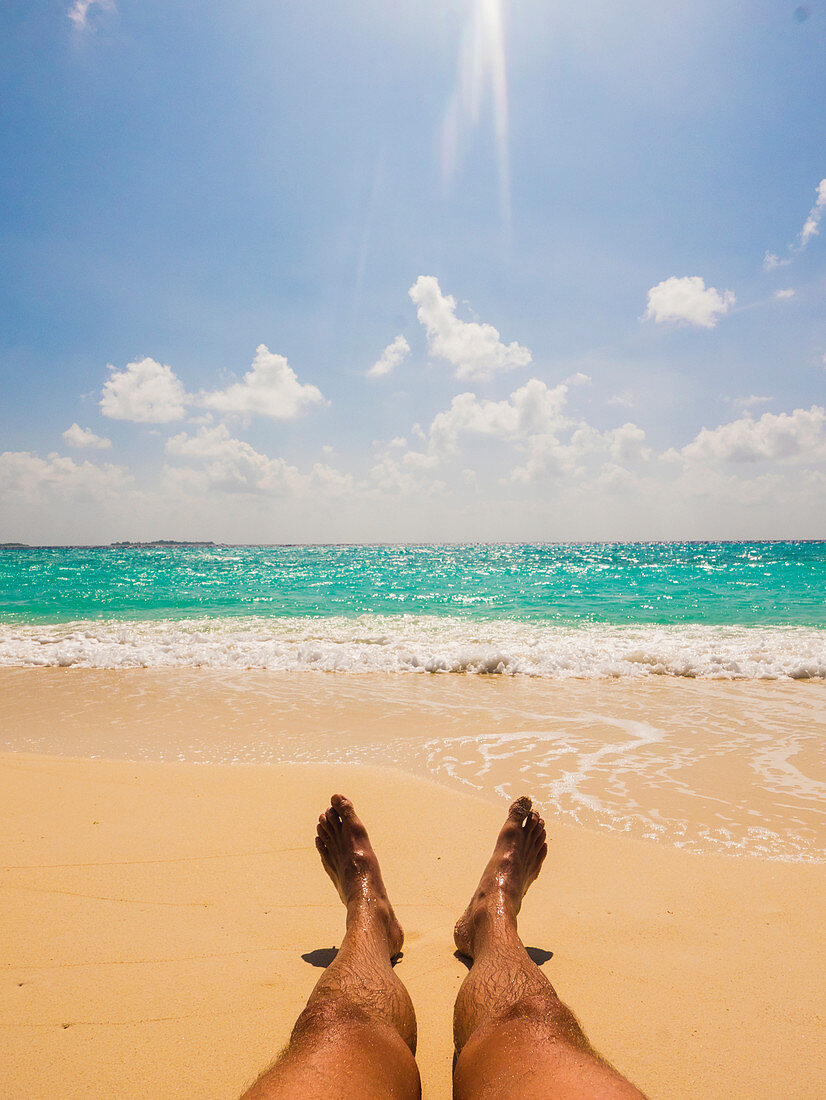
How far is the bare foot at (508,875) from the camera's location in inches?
90.7

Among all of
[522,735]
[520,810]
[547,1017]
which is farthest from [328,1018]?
[522,735]

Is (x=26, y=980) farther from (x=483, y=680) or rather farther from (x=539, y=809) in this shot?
(x=483, y=680)

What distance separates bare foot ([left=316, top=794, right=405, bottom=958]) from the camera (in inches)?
91.4

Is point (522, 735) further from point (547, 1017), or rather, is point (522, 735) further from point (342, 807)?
point (547, 1017)

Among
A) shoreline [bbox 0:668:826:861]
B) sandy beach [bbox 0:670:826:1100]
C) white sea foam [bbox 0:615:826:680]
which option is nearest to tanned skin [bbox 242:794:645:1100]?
sandy beach [bbox 0:670:826:1100]

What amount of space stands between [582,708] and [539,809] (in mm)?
2615

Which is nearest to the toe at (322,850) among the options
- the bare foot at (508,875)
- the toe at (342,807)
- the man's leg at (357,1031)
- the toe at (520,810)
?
the toe at (342,807)

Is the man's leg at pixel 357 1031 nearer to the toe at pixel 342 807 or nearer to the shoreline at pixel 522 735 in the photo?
the toe at pixel 342 807

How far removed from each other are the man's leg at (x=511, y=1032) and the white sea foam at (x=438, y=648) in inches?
232

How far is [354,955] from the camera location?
6.57ft

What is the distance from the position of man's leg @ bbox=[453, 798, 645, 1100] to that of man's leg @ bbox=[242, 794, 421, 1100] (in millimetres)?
180

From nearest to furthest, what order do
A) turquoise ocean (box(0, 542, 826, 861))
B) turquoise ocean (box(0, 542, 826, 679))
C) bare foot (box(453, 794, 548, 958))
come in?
1. bare foot (box(453, 794, 548, 958))
2. turquoise ocean (box(0, 542, 826, 861))
3. turquoise ocean (box(0, 542, 826, 679))

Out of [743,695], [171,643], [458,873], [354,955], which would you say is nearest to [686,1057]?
[354,955]

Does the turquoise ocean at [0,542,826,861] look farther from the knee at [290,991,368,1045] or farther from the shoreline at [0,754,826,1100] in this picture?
the knee at [290,991,368,1045]
